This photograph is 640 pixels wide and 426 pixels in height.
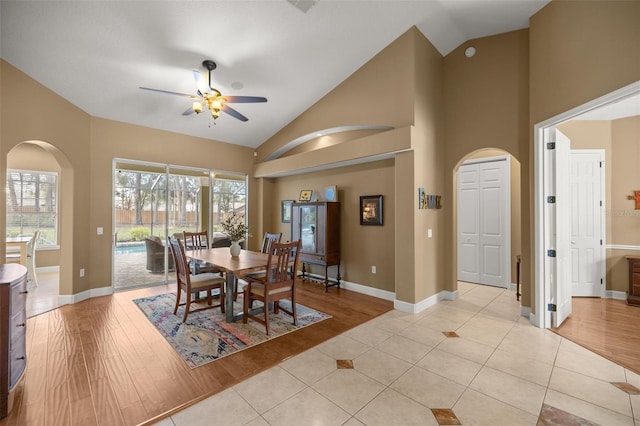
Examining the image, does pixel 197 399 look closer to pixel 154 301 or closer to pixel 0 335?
pixel 0 335

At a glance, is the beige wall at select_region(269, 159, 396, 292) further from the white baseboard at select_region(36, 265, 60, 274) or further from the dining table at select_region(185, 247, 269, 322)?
the white baseboard at select_region(36, 265, 60, 274)

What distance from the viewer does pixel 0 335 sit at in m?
1.87

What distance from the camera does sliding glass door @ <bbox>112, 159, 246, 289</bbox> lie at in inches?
195

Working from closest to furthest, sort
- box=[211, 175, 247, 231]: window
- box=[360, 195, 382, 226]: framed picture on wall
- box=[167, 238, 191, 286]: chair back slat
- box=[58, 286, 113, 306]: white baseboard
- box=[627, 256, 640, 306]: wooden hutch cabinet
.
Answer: box=[167, 238, 191, 286]: chair back slat, box=[627, 256, 640, 306]: wooden hutch cabinet, box=[58, 286, 113, 306]: white baseboard, box=[360, 195, 382, 226]: framed picture on wall, box=[211, 175, 247, 231]: window

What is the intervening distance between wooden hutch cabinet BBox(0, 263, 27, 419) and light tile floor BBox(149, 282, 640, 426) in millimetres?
1112

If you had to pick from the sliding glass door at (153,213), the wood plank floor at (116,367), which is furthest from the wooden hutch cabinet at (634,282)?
the sliding glass door at (153,213)

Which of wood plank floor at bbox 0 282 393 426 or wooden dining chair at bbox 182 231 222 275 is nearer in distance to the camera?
→ wood plank floor at bbox 0 282 393 426

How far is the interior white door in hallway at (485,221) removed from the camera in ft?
16.4

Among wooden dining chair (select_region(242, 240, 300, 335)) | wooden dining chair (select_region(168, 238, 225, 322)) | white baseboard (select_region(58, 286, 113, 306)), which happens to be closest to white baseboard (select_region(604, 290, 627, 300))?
wooden dining chair (select_region(242, 240, 300, 335))

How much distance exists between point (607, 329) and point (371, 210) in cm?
323

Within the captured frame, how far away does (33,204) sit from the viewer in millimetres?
5992

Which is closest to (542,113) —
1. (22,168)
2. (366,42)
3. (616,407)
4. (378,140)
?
(378,140)

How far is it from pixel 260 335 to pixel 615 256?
18.2 ft

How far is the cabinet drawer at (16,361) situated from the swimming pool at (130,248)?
2967mm
